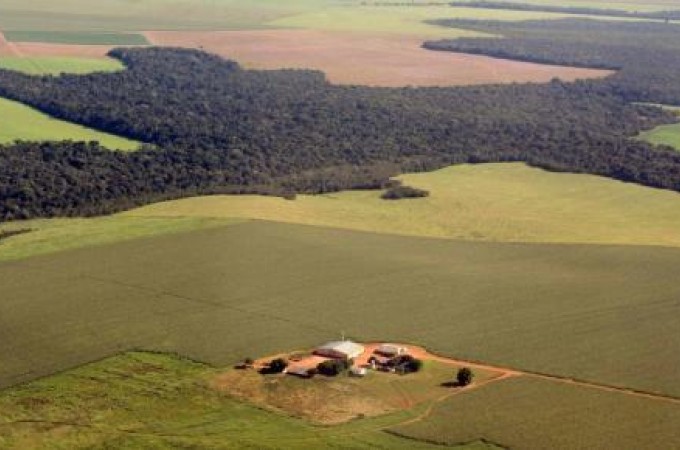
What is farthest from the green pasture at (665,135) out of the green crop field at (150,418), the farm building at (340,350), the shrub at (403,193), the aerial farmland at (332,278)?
the green crop field at (150,418)

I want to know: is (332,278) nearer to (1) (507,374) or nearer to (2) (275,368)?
(2) (275,368)

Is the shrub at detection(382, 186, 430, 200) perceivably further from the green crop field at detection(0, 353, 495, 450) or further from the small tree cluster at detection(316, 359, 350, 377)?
the green crop field at detection(0, 353, 495, 450)

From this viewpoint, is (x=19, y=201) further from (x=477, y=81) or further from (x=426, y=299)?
(x=477, y=81)

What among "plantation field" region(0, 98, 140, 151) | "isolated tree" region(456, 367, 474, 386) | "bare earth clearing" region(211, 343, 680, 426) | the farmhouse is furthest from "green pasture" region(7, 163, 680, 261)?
"isolated tree" region(456, 367, 474, 386)

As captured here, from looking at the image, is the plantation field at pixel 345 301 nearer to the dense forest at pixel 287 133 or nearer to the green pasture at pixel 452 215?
the green pasture at pixel 452 215

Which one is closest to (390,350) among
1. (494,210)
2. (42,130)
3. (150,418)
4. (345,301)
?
(345,301)
